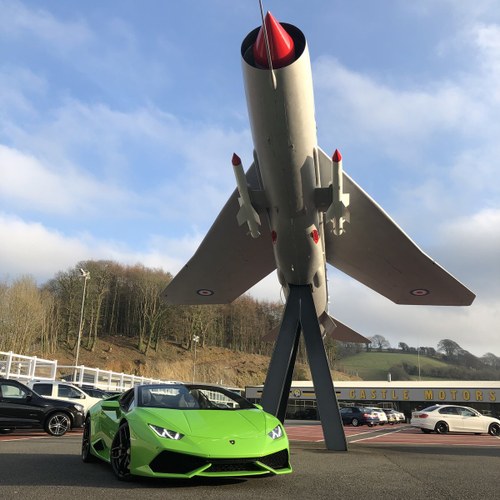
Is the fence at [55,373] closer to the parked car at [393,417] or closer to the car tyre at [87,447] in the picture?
the car tyre at [87,447]

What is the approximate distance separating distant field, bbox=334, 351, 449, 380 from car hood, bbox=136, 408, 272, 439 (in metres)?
82.5

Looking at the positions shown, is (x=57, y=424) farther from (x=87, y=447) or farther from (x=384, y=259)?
(x=384, y=259)

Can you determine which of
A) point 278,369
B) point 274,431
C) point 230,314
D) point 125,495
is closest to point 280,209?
point 278,369

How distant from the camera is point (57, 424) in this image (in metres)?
11.9

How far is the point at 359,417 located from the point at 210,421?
2754 cm

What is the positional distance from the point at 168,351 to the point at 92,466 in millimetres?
63665

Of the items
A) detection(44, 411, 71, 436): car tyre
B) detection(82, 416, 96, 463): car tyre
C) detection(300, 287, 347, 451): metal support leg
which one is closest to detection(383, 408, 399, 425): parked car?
detection(300, 287, 347, 451): metal support leg

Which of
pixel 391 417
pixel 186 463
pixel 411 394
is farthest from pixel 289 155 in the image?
pixel 411 394

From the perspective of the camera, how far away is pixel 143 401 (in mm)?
5602

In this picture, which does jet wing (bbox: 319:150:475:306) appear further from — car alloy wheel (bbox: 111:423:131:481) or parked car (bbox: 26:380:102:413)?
parked car (bbox: 26:380:102:413)

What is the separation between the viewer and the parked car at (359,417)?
29906 millimetres

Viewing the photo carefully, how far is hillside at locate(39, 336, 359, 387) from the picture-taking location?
59656 mm

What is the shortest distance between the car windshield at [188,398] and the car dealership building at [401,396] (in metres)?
34.9

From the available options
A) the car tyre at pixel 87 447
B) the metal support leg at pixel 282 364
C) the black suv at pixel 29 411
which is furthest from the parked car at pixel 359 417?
the car tyre at pixel 87 447
